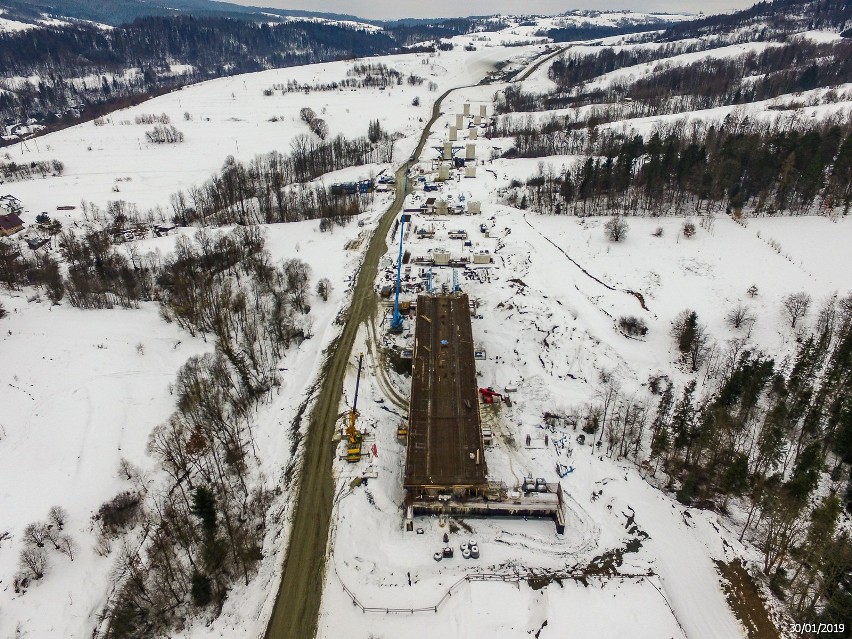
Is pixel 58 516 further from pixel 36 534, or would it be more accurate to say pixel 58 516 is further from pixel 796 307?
pixel 796 307

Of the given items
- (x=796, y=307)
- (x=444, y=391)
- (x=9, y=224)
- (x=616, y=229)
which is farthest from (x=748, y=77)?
(x=9, y=224)

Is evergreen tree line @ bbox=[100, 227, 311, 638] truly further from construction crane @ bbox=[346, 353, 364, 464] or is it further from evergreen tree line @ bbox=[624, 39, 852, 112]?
evergreen tree line @ bbox=[624, 39, 852, 112]

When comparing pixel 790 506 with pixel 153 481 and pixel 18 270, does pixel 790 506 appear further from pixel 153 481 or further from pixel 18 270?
pixel 18 270

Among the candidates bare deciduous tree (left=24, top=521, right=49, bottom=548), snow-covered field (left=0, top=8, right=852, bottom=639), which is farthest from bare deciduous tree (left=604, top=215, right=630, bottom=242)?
bare deciduous tree (left=24, top=521, right=49, bottom=548)

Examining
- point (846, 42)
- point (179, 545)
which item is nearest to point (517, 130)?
point (179, 545)

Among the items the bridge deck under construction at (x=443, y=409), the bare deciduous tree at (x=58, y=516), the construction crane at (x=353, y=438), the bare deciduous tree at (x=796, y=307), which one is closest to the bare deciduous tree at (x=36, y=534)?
the bare deciduous tree at (x=58, y=516)
